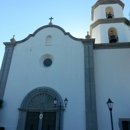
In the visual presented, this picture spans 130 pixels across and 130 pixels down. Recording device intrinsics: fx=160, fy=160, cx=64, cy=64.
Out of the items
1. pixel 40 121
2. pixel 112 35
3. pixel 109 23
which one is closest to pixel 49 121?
pixel 40 121

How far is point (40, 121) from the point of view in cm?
1258

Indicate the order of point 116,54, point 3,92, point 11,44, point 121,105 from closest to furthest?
point 121,105, point 3,92, point 116,54, point 11,44

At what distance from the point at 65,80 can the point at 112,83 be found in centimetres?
403

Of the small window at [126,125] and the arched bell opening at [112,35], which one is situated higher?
the arched bell opening at [112,35]

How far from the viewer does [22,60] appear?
50.9 ft

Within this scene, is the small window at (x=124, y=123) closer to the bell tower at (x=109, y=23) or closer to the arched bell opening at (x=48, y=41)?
the bell tower at (x=109, y=23)

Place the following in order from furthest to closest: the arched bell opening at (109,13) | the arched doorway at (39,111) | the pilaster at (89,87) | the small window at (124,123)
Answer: the arched bell opening at (109,13) → the arched doorway at (39,111) → the small window at (124,123) → the pilaster at (89,87)

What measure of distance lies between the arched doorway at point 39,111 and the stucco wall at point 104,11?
35.7 ft

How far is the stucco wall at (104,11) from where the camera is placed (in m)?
18.5

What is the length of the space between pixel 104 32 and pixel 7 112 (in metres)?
12.3

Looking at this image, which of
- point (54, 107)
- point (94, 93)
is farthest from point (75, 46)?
point (54, 107)

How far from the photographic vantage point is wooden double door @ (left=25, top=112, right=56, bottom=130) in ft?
40.6

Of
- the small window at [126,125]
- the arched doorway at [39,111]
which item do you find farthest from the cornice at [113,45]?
the small window at [126,125]

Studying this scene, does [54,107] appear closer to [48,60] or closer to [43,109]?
[43,109]
